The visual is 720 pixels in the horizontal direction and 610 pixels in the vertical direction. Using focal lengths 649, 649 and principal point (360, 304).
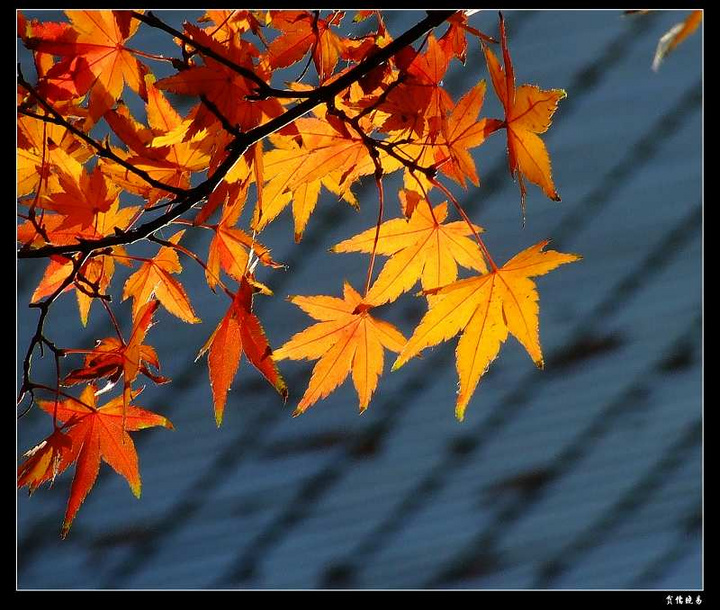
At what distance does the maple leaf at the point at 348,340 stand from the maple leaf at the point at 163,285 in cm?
14

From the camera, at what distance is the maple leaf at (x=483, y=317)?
62 cm

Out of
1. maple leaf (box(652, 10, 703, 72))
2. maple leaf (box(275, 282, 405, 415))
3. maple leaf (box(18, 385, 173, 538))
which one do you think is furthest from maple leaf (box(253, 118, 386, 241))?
maple leaf (box(652, 10, 703, 72))

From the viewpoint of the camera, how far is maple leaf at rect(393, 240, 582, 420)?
615mm

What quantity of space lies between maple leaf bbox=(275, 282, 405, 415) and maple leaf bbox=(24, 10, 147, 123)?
0.30 m

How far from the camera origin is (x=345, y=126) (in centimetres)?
69

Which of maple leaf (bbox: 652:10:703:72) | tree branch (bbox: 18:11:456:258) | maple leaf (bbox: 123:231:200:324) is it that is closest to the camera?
maple leaf (bbox: 652:10:703:72)

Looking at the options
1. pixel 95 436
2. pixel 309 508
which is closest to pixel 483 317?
pixel 95 436

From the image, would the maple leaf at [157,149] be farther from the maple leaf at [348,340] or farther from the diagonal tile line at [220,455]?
the diagonal tile line at [220,455]

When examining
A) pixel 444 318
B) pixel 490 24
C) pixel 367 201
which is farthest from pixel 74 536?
pixel 490 24

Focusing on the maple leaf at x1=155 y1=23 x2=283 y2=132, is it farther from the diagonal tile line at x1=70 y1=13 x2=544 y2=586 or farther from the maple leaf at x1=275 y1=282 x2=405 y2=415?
the diagonal tile line at x1=70 y1=13 x2=544 y2=586

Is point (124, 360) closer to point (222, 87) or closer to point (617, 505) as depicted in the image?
point (222, 87)

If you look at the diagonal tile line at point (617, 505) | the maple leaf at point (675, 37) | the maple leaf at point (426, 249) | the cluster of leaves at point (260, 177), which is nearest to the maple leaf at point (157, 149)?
the cluster of leaves at point (260, 177)

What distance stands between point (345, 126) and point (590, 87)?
890 mm

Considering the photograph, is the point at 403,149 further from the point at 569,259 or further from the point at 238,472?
the point at 238,472
